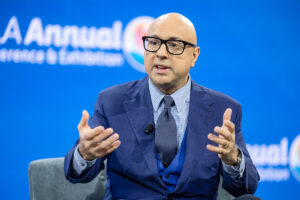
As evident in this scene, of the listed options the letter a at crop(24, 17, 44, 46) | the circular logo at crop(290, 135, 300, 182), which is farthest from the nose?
the circular logo at crop(290, 135, 300, 182)

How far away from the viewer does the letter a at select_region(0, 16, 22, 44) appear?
2.36 metres

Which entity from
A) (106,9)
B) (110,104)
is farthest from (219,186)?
(106,9)

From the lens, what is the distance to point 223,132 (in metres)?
1.38

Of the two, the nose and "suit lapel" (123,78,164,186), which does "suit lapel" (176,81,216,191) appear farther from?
the nose

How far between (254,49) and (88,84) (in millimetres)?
1393

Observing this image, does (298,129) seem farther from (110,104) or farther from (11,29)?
(11,29)

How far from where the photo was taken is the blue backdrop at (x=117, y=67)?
95.8 inches

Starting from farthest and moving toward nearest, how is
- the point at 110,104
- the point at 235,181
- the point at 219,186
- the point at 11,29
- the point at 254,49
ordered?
1. the point at 254,49
2. the point at 11,29
3. the point at 219,186
4. the point at 110,104
5. the point at 235,181

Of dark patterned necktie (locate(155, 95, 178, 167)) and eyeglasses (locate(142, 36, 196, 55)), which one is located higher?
eyeglasses (locate(142, 36, 196, 55))

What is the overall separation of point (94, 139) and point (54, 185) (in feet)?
1.84

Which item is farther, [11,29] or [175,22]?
[11,29]

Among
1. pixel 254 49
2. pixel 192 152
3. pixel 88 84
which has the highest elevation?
pixel 254 49

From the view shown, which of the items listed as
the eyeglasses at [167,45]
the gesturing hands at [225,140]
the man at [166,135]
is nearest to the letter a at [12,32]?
the man at [166,135]

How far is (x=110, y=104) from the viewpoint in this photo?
1.76 meters
